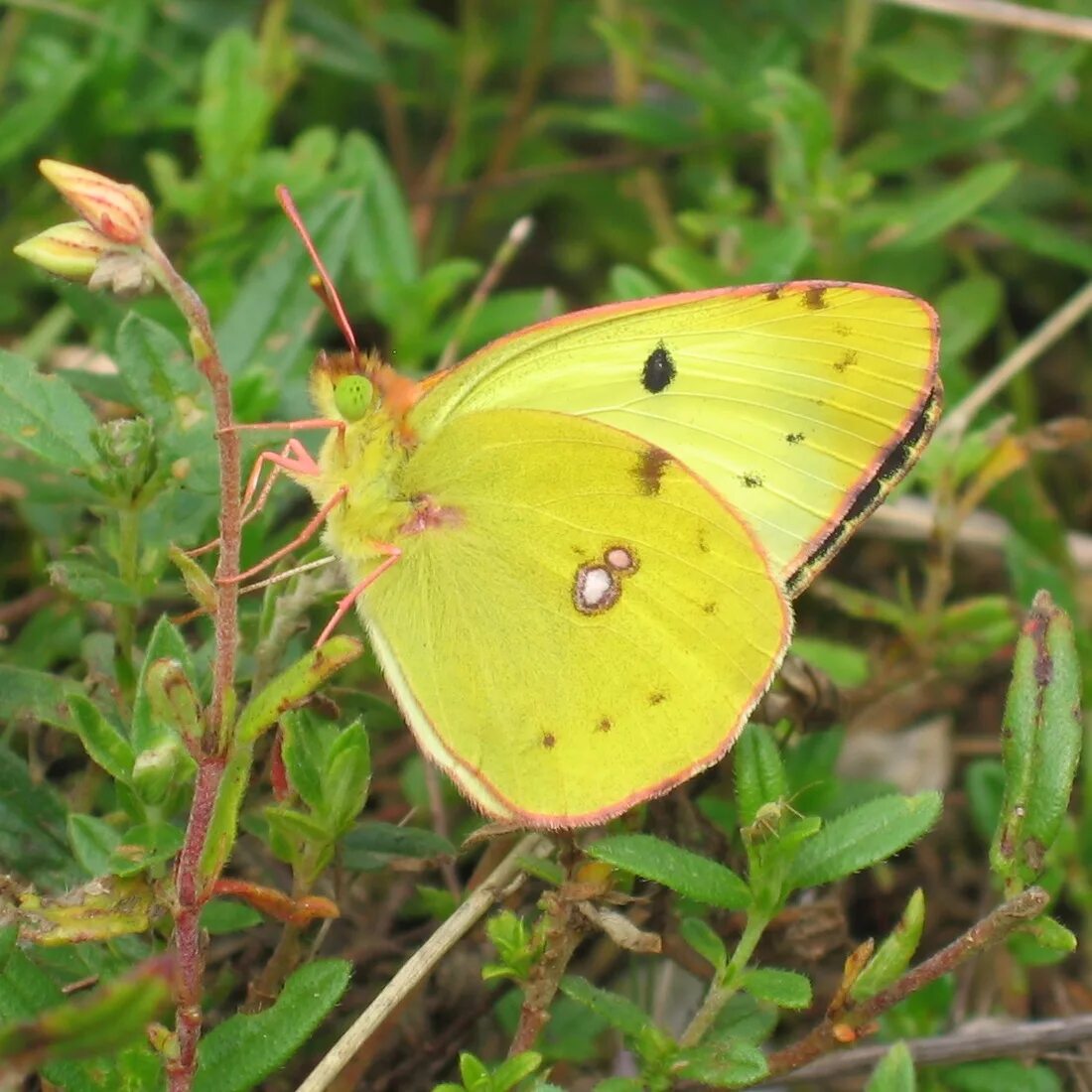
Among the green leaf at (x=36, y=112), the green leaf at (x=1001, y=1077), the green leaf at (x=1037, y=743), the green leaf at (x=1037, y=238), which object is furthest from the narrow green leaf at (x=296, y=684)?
the green leaf at (x=1037, y=238)

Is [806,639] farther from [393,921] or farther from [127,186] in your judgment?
[127,186]

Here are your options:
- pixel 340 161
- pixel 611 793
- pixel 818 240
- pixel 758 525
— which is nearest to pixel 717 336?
pixel 758 525

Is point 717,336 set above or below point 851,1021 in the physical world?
→ above

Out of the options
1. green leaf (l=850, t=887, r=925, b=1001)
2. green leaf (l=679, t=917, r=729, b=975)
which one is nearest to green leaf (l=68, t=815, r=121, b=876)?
green leaf (l=679, t=917, r=729, b=975)

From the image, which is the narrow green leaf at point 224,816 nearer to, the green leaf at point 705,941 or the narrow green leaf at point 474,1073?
the narrow green leaf at point 474,1073

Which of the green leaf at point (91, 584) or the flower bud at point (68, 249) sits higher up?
the flower bud at point (68, 249)

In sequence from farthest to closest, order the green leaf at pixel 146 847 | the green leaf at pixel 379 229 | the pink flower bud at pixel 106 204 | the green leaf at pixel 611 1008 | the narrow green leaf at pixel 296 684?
the green leaf at pixel 379 229 < the green leaf at pixel 611 1008 < the green leaf at pixel 146 847 < the narrow green leaf at pixel 296 684 < the pink flower bud at pixel 106 204
